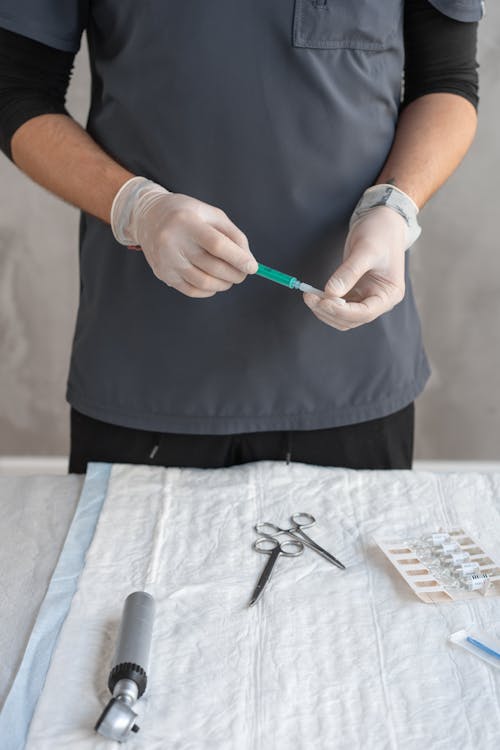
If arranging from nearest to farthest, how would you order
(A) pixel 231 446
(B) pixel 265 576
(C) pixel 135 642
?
1. (C) pixel 135 642
2. (B) pixel 265 576
3. (A) pixel 231 446

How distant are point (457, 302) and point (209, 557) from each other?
5.08 feet

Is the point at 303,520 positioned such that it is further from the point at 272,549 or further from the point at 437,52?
the point at 437,52

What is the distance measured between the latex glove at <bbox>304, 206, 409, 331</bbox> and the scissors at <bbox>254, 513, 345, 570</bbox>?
0.25 m

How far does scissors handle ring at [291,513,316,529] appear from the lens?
3.49 ft

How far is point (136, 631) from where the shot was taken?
2.73ft

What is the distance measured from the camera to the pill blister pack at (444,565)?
932 mm

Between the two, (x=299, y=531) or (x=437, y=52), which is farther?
(x=437, y=52)

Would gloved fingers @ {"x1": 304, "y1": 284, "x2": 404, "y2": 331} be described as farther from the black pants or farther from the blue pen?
the blue pen

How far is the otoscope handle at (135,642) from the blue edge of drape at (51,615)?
0.27 ft

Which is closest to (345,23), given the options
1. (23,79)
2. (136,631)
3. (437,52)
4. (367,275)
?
(437,52)

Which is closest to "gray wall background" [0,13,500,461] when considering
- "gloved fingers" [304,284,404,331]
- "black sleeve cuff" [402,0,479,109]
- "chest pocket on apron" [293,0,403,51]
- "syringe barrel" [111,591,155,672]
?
"black sleeve cuff" [402,0,479,109]

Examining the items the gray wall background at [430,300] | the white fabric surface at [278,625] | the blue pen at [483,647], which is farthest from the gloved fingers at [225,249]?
the gray wall background at [430,300]

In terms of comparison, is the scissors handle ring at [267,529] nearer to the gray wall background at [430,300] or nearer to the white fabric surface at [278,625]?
the white fabric surface at [278,625]

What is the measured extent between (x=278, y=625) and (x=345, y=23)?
81 centimetres
